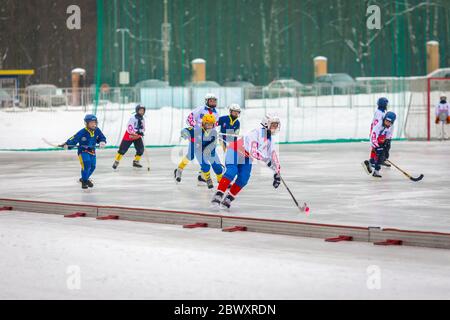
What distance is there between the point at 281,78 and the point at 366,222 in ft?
82.0

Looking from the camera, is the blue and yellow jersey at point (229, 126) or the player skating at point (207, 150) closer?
the player skating at point (207, 150)

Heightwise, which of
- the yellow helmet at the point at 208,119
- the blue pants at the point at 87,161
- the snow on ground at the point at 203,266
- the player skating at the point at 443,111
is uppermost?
the player skating at the point at 443,111

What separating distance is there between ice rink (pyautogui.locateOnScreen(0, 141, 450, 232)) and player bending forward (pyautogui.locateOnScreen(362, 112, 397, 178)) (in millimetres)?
235

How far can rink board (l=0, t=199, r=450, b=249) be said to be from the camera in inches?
428

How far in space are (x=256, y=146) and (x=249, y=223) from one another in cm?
157

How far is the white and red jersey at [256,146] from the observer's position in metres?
13.6

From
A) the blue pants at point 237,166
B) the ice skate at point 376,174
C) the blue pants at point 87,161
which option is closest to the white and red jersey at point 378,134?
the ice skate at point 376,174

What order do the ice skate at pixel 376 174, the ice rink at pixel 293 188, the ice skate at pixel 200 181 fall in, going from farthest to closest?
the ice skate at pixel 376 174 → the ice skate at pixel 200 181 → the ice rink at pixel 293 188

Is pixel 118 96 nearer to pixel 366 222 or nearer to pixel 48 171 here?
pixel 48 171

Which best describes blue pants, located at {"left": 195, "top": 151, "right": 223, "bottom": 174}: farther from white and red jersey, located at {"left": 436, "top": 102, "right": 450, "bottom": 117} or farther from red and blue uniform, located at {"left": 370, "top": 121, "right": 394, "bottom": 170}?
white and red jersey, located at {"left": 436, "top": 102, "right": 450, "bottom": 117}

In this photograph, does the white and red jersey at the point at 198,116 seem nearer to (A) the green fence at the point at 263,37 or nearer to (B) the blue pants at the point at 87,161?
(B) the blue pants at the point at 87,161

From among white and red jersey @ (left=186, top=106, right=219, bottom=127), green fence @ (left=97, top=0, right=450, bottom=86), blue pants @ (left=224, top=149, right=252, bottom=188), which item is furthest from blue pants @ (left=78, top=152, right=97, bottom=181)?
green fence @ (left=97, top=0, right=450, bottom=86)

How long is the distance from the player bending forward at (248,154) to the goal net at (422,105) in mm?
22546

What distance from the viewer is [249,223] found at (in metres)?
12.4
